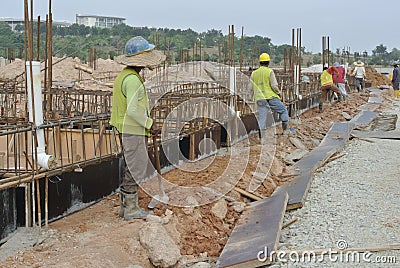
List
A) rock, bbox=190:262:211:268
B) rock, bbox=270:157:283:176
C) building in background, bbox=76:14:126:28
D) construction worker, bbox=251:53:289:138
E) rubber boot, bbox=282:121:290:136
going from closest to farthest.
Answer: rock, bbox=190:262:211:268 < rock, bbox=270:157:283:176 < construction worker, bbox=251:53:289:138 < rubber boot, bbox=282:121:290:136 < building in background, bbox=76:14:126:28

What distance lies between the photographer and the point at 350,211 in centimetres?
550

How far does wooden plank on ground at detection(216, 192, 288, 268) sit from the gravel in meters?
0.15

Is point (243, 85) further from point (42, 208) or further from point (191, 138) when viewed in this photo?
point (42, 208)

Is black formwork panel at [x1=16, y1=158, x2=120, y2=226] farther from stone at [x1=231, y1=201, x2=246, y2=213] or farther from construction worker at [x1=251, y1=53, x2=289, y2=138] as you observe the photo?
construction worker at [x1=251, y1=53, x2=289, y2=138]

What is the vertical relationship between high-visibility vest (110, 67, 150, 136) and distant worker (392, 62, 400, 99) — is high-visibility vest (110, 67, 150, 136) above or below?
below

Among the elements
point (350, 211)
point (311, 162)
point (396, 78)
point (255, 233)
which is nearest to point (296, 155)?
point (311, 162)

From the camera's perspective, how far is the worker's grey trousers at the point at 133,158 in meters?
4.82

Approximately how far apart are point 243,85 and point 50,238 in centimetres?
867

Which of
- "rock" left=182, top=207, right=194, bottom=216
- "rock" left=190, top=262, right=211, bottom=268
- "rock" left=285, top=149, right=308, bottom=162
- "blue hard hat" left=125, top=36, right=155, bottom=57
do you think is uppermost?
"blue hard hat" left=125, top=36, right=155, bottom=57

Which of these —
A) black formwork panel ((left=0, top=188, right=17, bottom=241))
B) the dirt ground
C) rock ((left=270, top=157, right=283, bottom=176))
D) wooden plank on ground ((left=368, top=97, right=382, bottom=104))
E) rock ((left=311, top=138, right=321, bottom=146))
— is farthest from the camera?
wooden plank on ground ((left=368, top=97, right=382, bottom=104))

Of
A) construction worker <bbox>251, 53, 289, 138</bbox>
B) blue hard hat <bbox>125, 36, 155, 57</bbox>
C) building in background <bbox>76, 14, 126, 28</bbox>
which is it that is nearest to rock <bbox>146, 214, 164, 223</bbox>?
blue hard hat <bbox>125, 36, 155, 57</bbox>

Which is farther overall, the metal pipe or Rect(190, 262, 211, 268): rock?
the metal pipe

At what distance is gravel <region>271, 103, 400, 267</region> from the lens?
4.54 meters

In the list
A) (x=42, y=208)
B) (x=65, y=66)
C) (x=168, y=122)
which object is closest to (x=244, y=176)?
(x=168, y=122)
